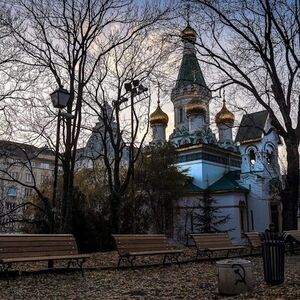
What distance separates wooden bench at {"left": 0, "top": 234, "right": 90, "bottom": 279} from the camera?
9539 millimetres

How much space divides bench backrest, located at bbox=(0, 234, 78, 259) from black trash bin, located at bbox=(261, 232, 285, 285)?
470 centimetres

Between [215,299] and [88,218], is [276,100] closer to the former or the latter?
Answer: [88,218]

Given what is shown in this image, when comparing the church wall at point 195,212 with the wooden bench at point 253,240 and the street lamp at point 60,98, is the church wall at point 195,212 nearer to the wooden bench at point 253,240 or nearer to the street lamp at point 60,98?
the wooden bench at point 253,240

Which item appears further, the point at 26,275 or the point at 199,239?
the point at 199,239

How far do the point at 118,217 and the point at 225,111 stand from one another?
2351 centimetres

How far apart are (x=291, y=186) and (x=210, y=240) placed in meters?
5.94

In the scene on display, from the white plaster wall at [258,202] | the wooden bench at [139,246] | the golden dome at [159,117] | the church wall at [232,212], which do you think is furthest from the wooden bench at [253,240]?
the golden dome at [159,117]

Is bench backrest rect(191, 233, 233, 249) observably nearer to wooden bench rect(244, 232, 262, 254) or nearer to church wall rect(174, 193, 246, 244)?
wooden bench rect(244, 232, 262, 254)

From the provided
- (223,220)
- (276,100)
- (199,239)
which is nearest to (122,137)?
(276,100)

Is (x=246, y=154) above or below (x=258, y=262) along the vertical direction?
above

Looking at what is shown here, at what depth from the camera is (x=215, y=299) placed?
7531 millimetres

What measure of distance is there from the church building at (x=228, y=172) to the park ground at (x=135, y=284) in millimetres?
25865

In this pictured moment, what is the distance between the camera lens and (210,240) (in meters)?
15.0

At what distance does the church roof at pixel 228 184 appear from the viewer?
132 ft
